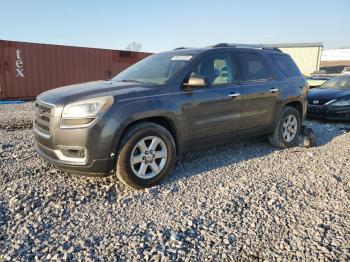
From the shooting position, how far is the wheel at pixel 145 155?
147 inches

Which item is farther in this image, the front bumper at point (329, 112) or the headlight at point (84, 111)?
the front bumper at point (329, 112)

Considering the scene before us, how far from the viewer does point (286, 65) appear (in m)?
6.06

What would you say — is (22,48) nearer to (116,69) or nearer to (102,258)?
(116,69)

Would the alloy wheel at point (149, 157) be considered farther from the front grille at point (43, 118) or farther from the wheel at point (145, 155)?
the front grille at point (43, 118)

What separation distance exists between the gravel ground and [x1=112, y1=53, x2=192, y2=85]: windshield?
1.35m

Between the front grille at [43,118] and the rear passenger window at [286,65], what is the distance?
13.0 ft

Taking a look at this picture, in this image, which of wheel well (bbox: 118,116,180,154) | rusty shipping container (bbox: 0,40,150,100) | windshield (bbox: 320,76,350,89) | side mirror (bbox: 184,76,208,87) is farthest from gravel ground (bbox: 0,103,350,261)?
rusty shipping container (bbox: 0,40,150,100)

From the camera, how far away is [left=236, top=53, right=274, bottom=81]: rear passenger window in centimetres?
510

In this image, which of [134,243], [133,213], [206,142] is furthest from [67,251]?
[206,142]

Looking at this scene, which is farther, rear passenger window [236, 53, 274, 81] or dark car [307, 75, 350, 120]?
dark car [307, 75, 350, 120]

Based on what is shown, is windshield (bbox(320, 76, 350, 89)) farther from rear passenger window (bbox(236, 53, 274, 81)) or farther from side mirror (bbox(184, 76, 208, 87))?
side mirror (bbox(184, 76, 208, 87))

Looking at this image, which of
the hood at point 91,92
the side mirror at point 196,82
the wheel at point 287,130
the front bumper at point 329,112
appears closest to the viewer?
the hood at point 91,92

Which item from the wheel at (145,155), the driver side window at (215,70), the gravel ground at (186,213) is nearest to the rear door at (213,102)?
the driver side window at (215,70)

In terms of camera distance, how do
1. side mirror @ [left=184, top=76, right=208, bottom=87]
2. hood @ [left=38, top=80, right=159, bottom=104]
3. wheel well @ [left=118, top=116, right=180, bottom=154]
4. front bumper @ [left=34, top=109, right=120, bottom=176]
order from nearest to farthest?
front bumper @ [left=34, top=109, right=120, bottom=176] < hood @ [left=38, top=80, right=159, bottom=104] < wheel well @ [left=118, top=116, right=180, bottom=154] < side mirror @ [left=184, top=76, right=208, bottom=87]
